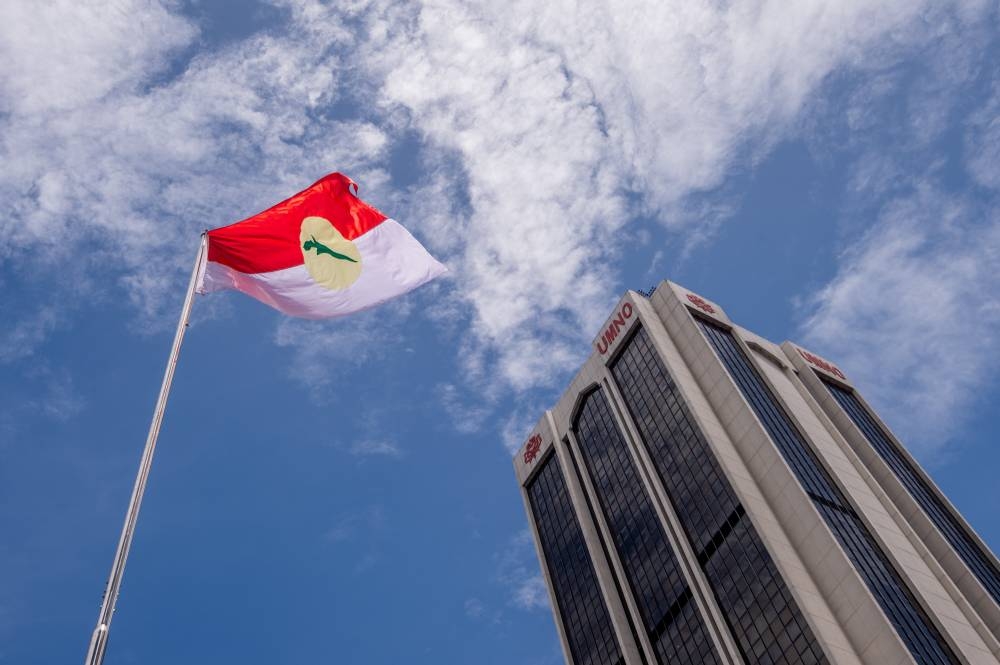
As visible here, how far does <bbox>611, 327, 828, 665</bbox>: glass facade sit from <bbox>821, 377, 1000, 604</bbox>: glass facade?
3187 cm

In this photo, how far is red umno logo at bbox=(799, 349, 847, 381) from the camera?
373 feet

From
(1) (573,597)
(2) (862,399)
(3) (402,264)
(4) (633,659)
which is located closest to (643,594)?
(4) (633,659)

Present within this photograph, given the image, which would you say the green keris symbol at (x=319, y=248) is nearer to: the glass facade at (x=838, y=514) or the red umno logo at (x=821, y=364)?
the glass facade at (x=838, y=514)

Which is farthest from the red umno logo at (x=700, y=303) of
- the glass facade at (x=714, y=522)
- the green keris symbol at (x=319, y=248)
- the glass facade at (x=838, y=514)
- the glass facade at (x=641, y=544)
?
the green keris symbol at (x=319, y=248)

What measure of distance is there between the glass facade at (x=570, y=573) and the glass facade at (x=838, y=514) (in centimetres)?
2568

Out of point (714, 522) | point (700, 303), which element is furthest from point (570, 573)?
point (700, 303)

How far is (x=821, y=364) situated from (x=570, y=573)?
4947 centimetres

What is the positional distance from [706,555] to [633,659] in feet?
44.0

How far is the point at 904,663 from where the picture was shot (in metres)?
56.1

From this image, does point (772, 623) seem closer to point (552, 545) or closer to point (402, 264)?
point (552, 545)

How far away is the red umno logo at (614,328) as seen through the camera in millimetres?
99688

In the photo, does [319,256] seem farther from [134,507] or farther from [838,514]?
[838,514]

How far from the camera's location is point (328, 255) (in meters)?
29.2

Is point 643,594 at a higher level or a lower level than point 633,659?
higher
